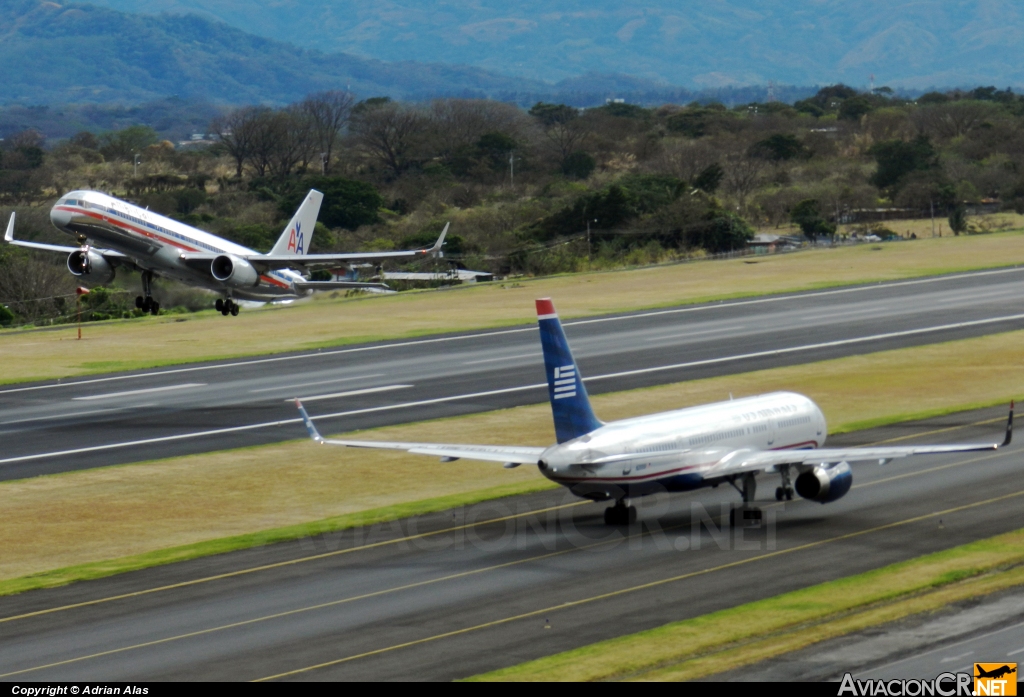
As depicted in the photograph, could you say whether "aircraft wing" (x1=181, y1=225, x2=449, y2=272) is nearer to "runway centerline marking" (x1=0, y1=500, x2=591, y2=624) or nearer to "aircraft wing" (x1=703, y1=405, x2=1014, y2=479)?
"runway centerline marking" (x1=0, y1=500, x2=591, y2=624)

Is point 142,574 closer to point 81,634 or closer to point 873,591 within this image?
point 81,634

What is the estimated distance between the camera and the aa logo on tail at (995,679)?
87.3 ft

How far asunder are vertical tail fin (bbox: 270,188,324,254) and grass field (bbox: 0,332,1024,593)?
1473cm

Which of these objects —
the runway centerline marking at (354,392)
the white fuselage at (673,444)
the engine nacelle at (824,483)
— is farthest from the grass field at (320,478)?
the engine nacelle at (824,483)

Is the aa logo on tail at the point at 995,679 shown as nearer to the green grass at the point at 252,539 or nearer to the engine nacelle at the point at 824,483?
the engine nacelle at the point at 824,483

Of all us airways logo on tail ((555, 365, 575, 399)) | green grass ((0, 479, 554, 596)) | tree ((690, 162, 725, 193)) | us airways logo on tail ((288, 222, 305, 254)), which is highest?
tree ((690, 162, 725, 193))

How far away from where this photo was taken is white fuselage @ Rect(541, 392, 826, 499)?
1559 inches

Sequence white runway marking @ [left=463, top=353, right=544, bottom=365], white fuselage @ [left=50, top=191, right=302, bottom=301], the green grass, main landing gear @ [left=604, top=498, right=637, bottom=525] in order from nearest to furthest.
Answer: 1. the green grass
2. main landing gear @ [left=604, top=498, right=637, bottom=525]
3. white fuselage @ [left=50, top=191, right=302, bottom=301]
4. white runway marking @ [left=463, top=353, right=544, bottom=365]

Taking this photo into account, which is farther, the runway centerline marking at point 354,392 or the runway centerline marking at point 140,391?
the runway centerline marking at point 140,391

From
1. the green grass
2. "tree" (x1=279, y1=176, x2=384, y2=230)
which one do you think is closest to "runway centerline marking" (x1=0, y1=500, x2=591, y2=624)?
the green grass

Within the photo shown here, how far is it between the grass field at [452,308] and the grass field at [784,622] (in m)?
60.3

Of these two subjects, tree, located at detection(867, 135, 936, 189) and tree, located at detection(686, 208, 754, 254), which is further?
tree, located at detection(867, 135, 936, 189)

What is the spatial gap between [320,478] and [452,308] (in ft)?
195

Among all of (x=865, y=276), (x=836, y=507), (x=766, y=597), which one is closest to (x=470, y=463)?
(x=836, y=507)
